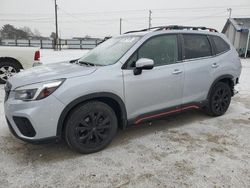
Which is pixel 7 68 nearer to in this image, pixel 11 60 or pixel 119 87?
pixel 11 60

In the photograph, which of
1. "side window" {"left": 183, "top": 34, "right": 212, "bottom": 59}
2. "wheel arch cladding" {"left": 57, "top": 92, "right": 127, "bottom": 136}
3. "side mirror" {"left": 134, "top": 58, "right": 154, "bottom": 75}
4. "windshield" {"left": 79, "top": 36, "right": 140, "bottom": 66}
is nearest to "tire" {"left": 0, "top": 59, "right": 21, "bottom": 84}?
"windshield" {"left": 79, "top": 36, "right": 140, "bottom": 66}

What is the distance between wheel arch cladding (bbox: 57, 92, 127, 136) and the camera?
2.76m

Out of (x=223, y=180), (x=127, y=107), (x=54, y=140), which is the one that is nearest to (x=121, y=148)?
(x=127, y=107)

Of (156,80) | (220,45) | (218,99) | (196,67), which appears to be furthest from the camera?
(218,99)

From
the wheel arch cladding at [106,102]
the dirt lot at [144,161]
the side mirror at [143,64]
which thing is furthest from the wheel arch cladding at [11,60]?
the side mirror at [143,64]

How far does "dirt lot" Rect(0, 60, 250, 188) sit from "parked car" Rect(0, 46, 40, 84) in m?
3.35

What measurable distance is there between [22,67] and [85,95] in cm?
494

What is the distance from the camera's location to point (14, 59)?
687cm

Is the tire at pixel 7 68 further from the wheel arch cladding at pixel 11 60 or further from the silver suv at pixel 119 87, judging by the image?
the silver suv at pixel 119 87

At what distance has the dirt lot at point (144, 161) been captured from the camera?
251 cm

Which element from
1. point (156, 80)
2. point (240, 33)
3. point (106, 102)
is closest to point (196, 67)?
point (156, 80)

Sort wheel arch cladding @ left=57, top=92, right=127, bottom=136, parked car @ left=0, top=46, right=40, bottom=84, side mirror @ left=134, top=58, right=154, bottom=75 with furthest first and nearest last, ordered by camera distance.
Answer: parked car @ left=0, top=46, right=40, bottom=84
side mirror @ left=134, top=58, right=154, bottom=75
wheel arch cladding @ left=57, top=92, right=127, bottom=136

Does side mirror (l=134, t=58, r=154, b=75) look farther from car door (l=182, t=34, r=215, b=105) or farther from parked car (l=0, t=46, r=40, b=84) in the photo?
parked car (l=0, t=46, r=40, b=84)

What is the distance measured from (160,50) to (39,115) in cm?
208
